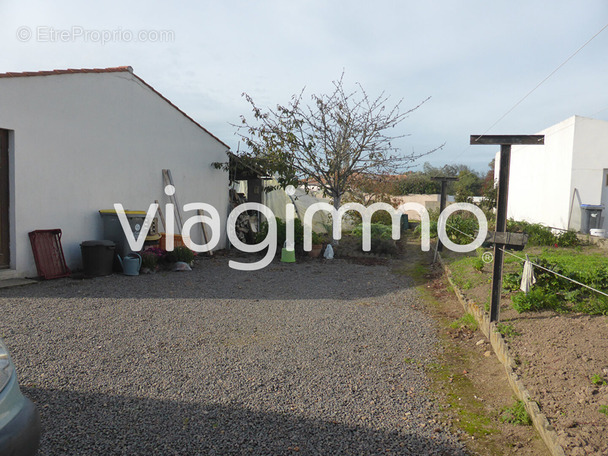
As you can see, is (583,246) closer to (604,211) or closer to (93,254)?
(604,211)

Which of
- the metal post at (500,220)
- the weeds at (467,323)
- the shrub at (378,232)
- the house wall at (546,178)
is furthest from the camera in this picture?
the shrub at (378,232)

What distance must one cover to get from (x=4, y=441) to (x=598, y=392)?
3782 millimetres

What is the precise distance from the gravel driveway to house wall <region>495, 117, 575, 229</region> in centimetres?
871

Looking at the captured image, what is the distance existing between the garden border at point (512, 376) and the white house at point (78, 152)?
7131mm

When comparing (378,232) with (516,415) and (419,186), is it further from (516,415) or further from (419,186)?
(419,186)

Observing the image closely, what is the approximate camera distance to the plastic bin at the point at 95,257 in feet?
25.8

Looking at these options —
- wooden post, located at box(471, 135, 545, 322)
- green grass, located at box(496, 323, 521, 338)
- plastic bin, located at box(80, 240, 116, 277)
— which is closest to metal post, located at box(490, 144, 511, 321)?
wooden post, located at box(471, 135, 545, 322)

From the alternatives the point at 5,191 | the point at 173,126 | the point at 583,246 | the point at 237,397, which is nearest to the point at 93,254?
the point at 5,191

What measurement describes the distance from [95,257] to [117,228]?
831 millimetres

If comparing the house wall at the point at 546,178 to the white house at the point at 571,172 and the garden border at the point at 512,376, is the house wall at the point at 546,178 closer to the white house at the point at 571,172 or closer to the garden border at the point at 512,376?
the white house at the point at 571,172

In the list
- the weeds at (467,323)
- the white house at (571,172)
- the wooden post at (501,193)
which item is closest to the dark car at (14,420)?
the wooden post at (501,193)

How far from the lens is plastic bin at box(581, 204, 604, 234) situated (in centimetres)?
1185

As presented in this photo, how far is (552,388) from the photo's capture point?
3.38 metres

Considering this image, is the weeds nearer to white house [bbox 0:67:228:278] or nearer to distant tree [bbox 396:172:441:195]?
white house [bbox 0:67:228:278]
